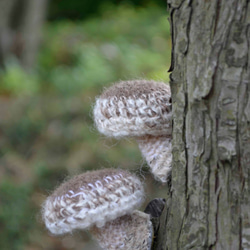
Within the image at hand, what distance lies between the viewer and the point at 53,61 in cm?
479

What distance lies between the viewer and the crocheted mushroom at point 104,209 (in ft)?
2.34

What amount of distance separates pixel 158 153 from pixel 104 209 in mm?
169

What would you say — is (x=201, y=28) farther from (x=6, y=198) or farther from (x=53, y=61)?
(x=53, y=61)

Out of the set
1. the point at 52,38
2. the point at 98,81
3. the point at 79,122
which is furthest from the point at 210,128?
the point at 52,38

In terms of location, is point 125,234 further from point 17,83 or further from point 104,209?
point 17,83

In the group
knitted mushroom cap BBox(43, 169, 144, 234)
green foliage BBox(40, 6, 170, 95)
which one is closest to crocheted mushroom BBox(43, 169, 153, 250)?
knitted mushroom cap BBox(43, 169, 144, 234)

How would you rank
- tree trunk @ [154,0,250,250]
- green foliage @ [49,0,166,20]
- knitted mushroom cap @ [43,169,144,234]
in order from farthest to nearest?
green foliage @ [49,0,166,20]
knitted mushroom cap @ [43,169,144,234]
tree trunk @ [154,0,250,250]

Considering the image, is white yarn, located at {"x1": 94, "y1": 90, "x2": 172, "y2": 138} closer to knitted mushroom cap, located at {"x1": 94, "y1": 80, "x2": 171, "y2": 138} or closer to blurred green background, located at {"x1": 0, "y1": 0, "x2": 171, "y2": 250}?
knitted mushroom cap, located at {"x1": 94, "y1": 80, "x2": 171, "y2": 138}

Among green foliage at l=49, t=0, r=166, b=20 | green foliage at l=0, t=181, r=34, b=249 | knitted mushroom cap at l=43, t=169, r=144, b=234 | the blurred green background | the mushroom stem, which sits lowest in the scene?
green foliage at l=0, t=181, r=34, b=249

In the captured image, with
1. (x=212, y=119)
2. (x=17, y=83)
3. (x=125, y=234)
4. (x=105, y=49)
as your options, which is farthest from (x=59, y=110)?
(x=212, y=119)

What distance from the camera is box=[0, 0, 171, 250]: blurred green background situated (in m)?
2.62

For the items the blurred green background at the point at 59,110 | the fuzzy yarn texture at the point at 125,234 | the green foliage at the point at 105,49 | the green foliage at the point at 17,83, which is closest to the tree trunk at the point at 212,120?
the fuzzy yarn texture at the point at 125,234

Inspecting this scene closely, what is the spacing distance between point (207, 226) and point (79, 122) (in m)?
2.52

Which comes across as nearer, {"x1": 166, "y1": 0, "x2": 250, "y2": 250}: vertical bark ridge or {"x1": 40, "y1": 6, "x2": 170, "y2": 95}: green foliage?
{"x1": 166, "y1": 0, "x2": 250, "y2": 250}: vertical bark ridge
